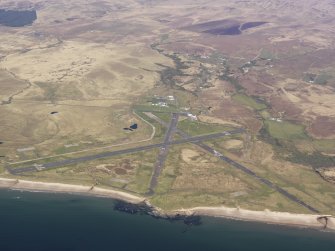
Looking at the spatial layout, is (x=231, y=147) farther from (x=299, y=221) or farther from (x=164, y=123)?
(x=299, y=221)

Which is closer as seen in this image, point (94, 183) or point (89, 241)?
point (89, 241)

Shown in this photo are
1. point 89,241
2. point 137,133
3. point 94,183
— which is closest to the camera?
point 89,241

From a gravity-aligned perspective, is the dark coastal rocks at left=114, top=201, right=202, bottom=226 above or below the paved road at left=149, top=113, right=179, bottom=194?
below

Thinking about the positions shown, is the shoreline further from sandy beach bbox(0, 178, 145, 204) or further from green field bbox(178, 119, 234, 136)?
green field bbox(178, 119, 234, 136)

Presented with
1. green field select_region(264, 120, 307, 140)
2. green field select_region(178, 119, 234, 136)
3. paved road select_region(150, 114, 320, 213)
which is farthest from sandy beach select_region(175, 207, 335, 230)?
green field select_region(264, 120, 307, 140)

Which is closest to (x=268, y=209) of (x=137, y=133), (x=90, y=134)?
(x=137, y=133)

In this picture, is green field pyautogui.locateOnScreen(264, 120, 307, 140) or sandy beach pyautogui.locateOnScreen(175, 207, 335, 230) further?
green field pyautogui.locateOnScreen(264, 120, 307, 140)
